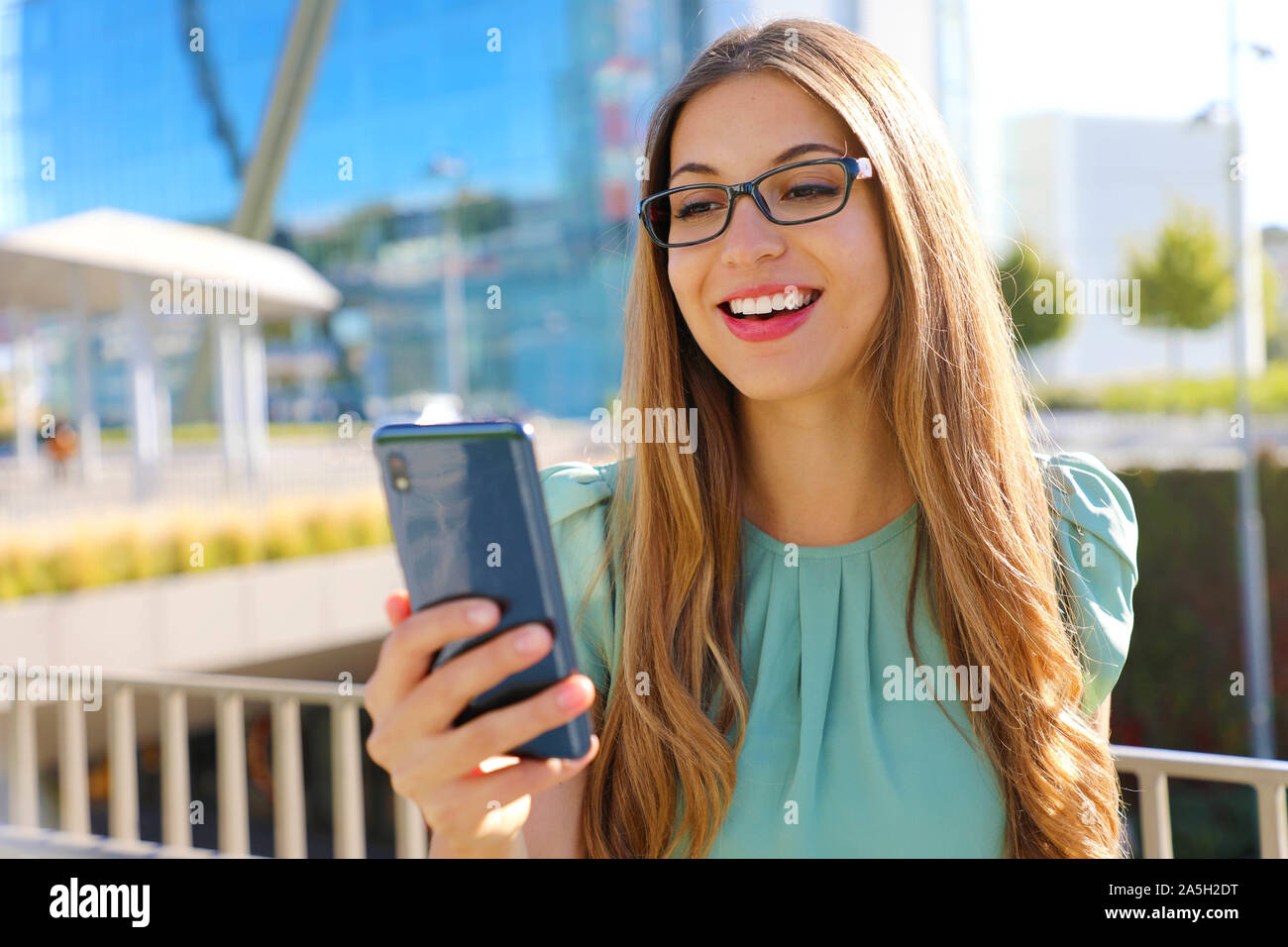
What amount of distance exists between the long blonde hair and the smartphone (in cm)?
46

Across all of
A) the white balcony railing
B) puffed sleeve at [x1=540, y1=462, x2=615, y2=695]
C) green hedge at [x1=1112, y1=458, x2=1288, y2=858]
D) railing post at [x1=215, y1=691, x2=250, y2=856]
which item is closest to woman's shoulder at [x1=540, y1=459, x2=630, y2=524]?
puffed sleeve at [x1=540, y1=462, x2=615, y2=695]

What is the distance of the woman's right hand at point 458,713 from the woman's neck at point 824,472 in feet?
2.12

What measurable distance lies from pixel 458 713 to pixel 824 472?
742mm

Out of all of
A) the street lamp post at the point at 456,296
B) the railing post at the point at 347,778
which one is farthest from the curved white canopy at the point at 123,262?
the street lamp post at the point at 456,296

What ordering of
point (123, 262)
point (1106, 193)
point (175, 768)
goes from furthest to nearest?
1. point (1106, 193)
2. point (123, 262)
3. point (175, 768)

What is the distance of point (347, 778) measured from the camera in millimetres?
3311

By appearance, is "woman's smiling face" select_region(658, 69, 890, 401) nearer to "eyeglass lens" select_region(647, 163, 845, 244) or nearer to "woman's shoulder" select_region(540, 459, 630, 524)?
"eyeglass lens" select_region(647, 163, 845, 244)

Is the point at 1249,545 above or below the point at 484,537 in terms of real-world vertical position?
below

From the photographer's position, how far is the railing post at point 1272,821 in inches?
82.4

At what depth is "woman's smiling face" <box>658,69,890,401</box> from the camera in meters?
1.40

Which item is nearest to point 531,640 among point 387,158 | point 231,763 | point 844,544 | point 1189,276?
point 844,544

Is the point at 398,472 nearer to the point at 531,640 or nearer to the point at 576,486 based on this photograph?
the point at 531,640

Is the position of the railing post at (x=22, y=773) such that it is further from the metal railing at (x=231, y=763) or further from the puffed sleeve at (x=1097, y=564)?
the puffed sleeve at (x=1097, y=564)
